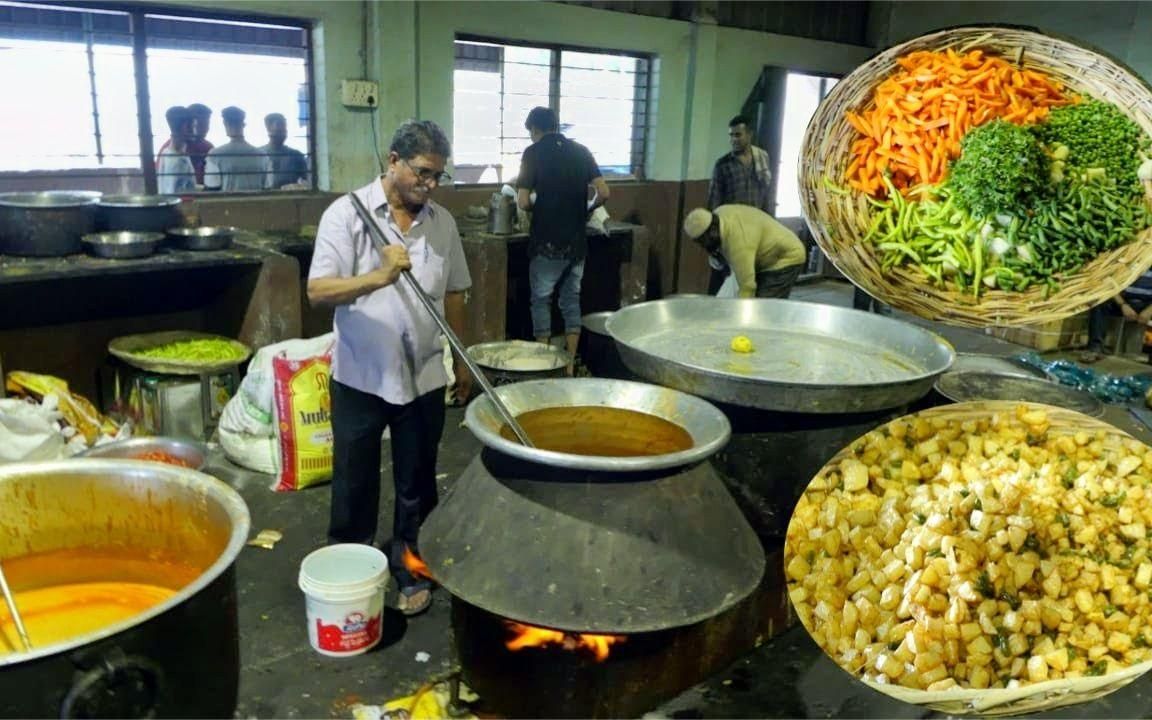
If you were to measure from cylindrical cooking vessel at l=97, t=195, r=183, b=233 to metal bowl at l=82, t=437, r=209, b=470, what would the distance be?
129 cm

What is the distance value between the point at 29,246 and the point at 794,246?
436 cm

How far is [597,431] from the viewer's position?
2289mm

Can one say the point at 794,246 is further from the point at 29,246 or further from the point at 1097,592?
the point at 29,246

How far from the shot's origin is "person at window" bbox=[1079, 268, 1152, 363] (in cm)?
→ 694

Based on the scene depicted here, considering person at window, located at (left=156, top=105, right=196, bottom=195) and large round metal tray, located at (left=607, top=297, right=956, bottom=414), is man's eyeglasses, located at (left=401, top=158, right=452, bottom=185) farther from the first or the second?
person at window, located at (left=156, top=105, right=196, bottom=195)

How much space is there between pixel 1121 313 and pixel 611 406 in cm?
675

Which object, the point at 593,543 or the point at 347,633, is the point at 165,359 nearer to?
the point at 347,633

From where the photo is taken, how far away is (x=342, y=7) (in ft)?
18.2

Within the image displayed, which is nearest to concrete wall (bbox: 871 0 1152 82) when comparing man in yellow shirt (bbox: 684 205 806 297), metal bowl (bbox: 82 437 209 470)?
man in yellow shirt (bbox: 684 205 806 297)

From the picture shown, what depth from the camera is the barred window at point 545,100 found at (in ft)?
21.6

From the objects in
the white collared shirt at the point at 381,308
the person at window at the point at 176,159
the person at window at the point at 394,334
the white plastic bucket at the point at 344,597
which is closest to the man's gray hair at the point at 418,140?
the person at window at the point at 394,334

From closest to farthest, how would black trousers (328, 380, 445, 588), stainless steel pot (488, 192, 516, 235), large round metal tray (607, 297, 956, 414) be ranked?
large round metal tray (607, 297, 956, 414) → black trousers (328, 380, 445, 588) → stainless steel pot (488, 192, 516, 235)

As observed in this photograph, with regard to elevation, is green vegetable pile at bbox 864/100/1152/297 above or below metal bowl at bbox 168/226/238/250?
above

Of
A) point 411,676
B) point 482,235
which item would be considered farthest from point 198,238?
point 411,676
